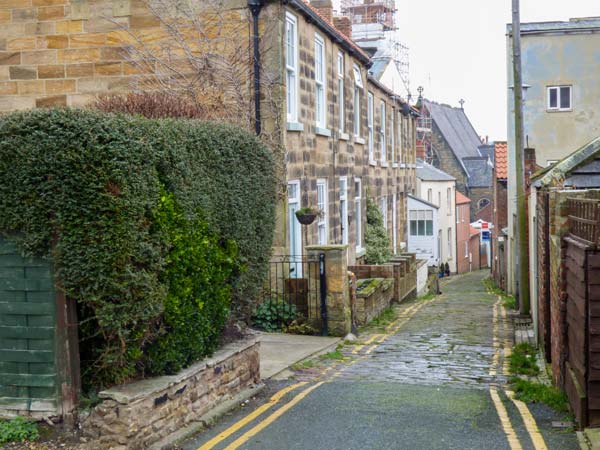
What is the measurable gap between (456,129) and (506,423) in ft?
240

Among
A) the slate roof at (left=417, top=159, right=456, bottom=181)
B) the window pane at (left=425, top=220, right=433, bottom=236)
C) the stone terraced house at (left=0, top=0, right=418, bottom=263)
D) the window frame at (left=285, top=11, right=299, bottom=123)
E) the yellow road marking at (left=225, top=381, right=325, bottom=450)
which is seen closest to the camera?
the yellow road marking at (left=225, top=381, right=325, bottom=450)

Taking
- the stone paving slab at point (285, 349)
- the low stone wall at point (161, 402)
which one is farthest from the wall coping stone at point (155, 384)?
the stone paving slab at point (285, 349)

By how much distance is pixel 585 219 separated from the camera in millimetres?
8430

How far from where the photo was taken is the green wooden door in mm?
7551

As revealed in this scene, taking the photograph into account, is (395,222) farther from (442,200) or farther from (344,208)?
(442,200)

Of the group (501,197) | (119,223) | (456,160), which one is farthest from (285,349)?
(456,160)

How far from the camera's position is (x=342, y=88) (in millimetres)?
22656

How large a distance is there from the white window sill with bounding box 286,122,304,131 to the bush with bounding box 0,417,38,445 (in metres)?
10.1

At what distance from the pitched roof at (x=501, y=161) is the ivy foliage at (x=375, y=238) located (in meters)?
8.38

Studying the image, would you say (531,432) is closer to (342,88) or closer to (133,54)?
(133,54)

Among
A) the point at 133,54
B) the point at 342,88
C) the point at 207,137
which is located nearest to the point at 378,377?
the point at 207,137

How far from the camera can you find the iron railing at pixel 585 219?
7.91 m

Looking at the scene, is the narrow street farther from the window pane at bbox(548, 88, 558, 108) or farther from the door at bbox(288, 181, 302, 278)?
the window pane at bbox(548, 88, 558, 108)

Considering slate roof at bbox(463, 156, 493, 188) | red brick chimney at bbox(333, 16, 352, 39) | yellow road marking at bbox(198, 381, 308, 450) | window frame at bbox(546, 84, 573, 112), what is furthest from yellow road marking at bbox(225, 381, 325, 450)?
slate roof at bbox(463, 156, 493, 188)
